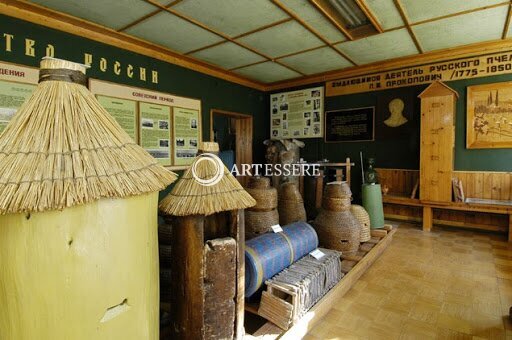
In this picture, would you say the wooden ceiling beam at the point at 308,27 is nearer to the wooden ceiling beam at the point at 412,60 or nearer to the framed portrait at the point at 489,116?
the wooden ceiling beam at the point at 412,60

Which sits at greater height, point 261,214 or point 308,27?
point 308,27

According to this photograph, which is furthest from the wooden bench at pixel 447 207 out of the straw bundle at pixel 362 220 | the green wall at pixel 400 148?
the straw bundle at pixel 362 220

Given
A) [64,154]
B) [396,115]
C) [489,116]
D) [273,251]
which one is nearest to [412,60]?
[396,115]

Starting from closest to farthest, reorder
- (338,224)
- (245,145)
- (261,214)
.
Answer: (261,214) → (338,224) → (245,145)

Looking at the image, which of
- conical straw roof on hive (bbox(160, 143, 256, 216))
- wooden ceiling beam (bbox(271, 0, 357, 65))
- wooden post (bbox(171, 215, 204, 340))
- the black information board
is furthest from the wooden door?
wooden post (bbox(171, 215, 204, 340))

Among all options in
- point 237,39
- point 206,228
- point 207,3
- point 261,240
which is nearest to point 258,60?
point 237,39

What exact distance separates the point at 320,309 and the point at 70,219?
6.07 ft

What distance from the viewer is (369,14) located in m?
3.28

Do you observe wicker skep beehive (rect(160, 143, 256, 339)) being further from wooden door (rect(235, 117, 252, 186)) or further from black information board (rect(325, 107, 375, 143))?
wooden door (rect(235, 117, 252, 186))

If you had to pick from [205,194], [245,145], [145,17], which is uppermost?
[145,17]

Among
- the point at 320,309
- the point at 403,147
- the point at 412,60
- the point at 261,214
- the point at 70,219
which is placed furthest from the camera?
the point at 403,147

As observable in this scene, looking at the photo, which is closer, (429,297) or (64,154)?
(64,154)

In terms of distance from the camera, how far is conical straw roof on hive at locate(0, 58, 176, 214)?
2.67 ft

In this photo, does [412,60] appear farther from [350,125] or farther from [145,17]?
[145,17]
